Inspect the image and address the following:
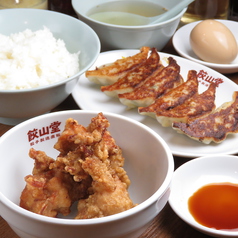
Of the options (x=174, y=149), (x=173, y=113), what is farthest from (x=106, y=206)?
(x=173, y=113)

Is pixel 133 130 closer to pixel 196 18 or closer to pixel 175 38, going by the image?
pixel 175 38

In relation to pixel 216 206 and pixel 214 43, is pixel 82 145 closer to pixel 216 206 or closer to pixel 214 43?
pixel 216 206

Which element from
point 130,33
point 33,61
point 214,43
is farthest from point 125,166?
point 214,43

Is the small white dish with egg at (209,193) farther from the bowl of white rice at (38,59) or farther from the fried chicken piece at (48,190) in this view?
the bowl of white rice at (38,59)

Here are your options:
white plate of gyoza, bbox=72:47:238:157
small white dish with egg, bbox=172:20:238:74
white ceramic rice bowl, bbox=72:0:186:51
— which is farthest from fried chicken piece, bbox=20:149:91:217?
small white dish with egg, bbox=172:20:238:74

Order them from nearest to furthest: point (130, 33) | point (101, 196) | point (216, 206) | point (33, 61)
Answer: point (101, 196), point (216, 206), point (33, 61), point (130, 33)

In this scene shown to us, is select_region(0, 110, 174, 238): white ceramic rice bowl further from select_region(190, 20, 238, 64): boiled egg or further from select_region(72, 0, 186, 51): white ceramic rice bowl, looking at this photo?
select_region(190, 20, 238, 64): boiled egg
